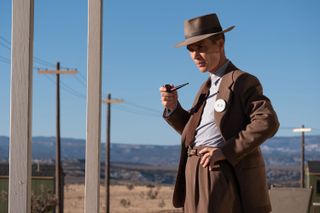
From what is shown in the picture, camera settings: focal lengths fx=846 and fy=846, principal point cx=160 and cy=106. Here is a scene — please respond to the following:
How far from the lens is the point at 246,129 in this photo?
338cm

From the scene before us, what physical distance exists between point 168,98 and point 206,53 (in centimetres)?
28

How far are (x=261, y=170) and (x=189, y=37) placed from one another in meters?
0.63

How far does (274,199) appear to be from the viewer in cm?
626

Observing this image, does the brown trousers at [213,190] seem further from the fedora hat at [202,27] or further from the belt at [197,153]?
the fedora hat at [202,27]

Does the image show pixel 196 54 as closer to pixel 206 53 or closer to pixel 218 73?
pixel 206 53

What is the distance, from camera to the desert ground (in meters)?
40.2

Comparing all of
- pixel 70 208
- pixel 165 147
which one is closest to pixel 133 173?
pixel 70 208

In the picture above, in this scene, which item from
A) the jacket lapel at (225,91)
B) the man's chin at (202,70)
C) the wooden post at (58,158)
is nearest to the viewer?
the jacket lapel at (225,91)

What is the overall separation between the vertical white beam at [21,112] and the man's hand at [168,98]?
0.59 metres

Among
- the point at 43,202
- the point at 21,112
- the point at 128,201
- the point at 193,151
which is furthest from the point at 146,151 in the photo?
the point at 193,151

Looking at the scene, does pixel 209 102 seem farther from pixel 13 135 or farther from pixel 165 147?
pixel 165 147

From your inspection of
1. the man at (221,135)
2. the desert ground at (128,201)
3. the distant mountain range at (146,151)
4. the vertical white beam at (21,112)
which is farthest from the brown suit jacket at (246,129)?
the distant mountain range at (146,151)

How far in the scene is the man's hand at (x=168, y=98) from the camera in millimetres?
3626

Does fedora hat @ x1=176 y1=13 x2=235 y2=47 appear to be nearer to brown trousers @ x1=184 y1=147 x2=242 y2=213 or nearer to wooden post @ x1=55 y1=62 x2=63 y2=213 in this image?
brown trousers @ x1=184 y1=147 x2=242 y2=213
